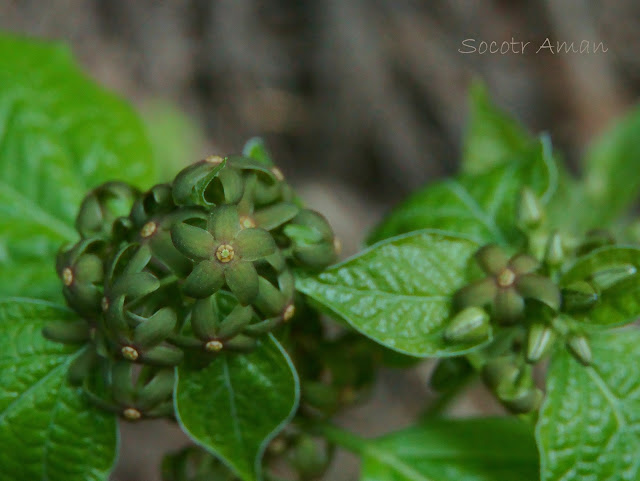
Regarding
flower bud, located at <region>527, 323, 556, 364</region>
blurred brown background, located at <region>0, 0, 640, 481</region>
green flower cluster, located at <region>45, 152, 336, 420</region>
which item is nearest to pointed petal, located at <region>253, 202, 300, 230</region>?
green flower cluster, located at <region>45, 152, 336, 420</region>

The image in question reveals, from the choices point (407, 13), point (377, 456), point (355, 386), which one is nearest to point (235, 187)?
point (355, 386)

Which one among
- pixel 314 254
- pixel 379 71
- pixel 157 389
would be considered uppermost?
pixel 379 71

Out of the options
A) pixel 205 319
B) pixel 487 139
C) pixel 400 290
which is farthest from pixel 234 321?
pixel 487 139

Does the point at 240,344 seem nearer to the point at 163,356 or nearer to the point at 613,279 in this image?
the point at 163,356

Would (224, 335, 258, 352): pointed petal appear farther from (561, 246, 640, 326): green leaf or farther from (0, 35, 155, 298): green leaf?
(0, 35, 155, 298): green leaf

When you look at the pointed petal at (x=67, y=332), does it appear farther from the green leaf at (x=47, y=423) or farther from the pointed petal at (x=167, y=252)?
the pointed petal at (x=167, y=252)

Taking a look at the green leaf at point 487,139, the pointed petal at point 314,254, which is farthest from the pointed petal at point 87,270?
the green leaf at point 487,139
